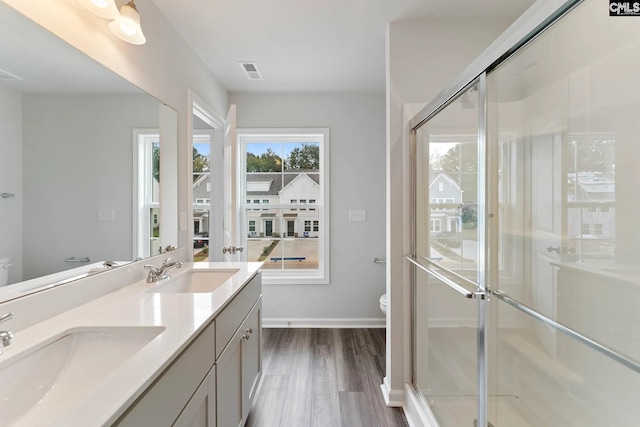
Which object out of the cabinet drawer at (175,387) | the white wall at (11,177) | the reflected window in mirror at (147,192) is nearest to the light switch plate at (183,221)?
the reflected window in mirror at (147,192)

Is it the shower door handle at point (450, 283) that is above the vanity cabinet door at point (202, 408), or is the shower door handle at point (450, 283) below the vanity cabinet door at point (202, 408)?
above

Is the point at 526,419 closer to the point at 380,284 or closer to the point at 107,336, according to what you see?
the point at 107,336

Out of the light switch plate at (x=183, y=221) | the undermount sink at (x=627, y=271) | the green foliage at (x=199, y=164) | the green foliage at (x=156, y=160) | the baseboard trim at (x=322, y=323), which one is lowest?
the baseboard trim at (x=322, y=323)

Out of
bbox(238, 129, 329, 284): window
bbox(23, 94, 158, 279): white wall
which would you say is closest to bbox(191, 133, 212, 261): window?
bbox(238, 129, 329, 284): window

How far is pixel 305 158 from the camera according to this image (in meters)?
3.39

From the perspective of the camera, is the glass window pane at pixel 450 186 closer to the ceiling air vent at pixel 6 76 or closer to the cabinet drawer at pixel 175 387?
the cabinet drawer at pixel 175 387

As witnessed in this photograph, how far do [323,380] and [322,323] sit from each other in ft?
3.28

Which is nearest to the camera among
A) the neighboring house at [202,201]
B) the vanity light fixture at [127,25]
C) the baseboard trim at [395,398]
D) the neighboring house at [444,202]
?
the vanity light fixture at [127,25]

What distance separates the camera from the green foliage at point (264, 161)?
3.38 m

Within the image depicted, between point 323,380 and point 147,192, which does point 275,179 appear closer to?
point 147,192

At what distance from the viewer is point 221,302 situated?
1262mm

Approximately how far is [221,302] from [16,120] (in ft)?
3.11

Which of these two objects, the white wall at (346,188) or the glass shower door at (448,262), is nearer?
the glass shower door at (448,262)

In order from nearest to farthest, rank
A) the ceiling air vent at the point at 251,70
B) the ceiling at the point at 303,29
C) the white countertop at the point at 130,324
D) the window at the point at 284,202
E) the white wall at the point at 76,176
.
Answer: the white countertop at the point at 130,324, the white wall at the point at 76,176, the ceiling at the point at 303,29, the ceiling air vent at the point at 251,70, the window at the point at 284,202
